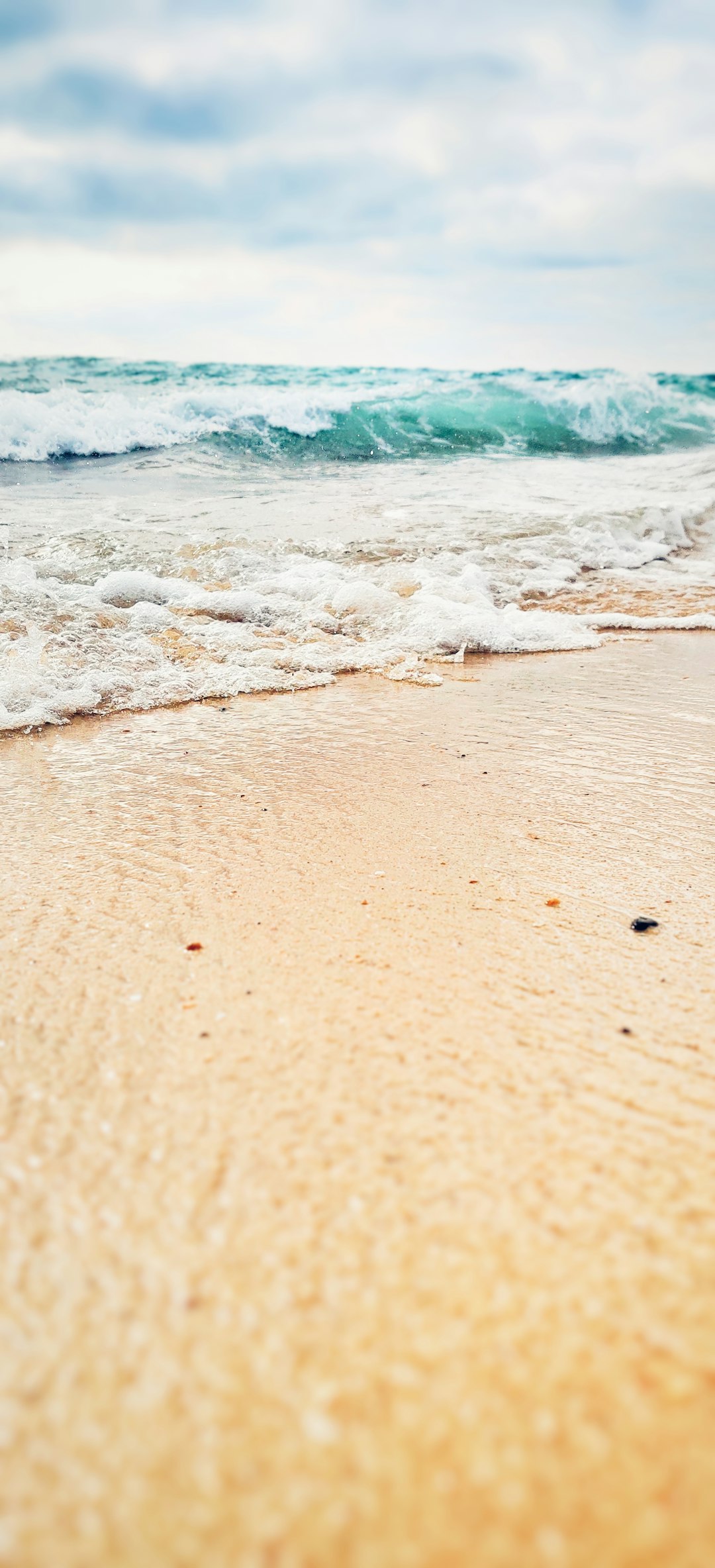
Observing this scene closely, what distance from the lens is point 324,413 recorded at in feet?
48.8

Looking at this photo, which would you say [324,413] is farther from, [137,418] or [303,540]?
[303,540]

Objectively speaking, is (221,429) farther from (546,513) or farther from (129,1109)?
(129,1109)

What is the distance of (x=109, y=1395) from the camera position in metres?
0.86

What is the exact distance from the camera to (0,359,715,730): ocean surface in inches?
169

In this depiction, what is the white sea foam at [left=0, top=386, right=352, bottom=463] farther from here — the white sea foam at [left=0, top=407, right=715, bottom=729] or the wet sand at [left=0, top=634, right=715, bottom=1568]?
the wet sand at [left=0, top=634, right=715, bottom=1568]

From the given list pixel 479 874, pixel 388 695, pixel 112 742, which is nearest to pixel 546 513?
pixel 388 695

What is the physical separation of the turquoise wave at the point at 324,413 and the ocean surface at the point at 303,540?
65 millimetres

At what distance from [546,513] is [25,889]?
7.37 metres

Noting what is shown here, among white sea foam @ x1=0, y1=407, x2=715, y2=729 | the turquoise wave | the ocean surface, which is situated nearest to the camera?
white sea foam @ x1=0, y1=407, x2=715, y2=729

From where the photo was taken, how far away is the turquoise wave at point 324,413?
12648mm

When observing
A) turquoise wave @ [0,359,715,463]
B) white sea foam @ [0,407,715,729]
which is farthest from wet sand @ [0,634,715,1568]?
turquoise wave @ [0,359,715,463]

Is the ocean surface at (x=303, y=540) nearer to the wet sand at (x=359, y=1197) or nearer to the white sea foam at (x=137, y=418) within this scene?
the white sea foam at (x=137, y=418)

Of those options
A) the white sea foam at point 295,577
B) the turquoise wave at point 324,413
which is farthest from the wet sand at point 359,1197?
the turquoise wave at point 324,413

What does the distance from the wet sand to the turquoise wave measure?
11.7 meters
